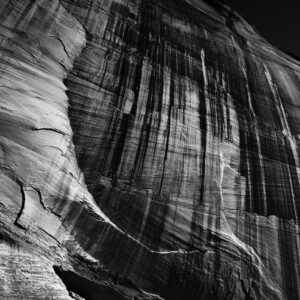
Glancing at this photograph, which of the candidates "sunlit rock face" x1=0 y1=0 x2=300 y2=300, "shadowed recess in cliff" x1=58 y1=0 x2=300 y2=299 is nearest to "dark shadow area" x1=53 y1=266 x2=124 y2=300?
"sunlit rock face" x1=0 y1=0 x2=300 y2=300

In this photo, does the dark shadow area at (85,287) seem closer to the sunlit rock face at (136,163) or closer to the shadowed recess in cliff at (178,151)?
the sunlit rock face at (136,163)

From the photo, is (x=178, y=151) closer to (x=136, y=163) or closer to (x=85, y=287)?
(x=136, y=163)

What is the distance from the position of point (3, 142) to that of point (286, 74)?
620 cm

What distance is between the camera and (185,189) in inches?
241

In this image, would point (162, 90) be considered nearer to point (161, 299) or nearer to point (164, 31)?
point (164, 31)

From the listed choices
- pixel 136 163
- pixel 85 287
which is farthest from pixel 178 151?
pixel 85 287

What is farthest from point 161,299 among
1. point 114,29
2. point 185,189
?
point 114,29

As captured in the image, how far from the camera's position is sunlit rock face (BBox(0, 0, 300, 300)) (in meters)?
4.87

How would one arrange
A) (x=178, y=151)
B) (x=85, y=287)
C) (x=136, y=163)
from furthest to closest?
(x=178, y=151) < (x=136, y=163) < (x=85, y=287)

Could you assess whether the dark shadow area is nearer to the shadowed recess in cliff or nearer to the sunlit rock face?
the sunlit rock face

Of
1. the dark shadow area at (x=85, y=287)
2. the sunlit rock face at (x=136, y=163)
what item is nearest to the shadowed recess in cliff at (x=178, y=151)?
the sunlit rock face at (x=136, y=163)

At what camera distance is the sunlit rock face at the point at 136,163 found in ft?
16.0

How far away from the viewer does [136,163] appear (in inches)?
234

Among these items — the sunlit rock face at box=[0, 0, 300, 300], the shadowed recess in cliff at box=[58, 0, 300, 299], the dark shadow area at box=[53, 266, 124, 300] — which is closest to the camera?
the dark shadow area at box=[53, 266, 124, 300]
